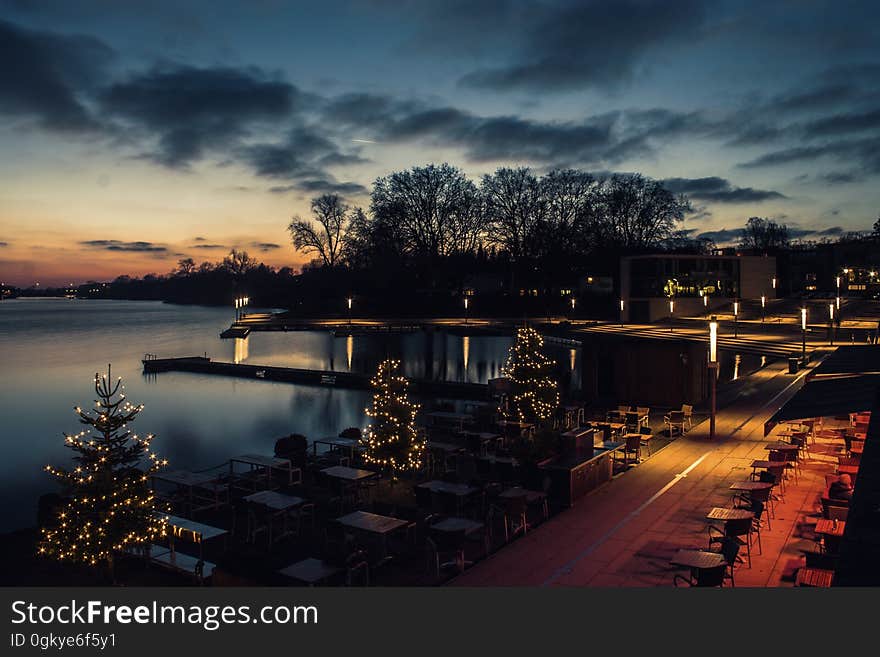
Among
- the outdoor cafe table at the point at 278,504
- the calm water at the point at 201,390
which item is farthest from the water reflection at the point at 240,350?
the outdoor cafe table at the point at 278,504

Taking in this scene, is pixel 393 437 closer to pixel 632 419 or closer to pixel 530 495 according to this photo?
pixel 530 495

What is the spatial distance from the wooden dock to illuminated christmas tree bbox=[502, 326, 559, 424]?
11.6m

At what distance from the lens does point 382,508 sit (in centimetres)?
1106

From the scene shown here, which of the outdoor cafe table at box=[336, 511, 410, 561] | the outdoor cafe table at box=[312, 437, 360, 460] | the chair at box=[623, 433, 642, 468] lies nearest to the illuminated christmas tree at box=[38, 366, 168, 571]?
the outdoor cafe table at box=[336, 511, 410, 561]

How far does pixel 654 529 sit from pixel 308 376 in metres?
32.9

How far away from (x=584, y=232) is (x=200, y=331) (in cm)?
5099

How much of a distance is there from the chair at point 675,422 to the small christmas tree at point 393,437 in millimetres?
6681

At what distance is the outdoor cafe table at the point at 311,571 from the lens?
783cm

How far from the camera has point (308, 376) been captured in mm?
40094

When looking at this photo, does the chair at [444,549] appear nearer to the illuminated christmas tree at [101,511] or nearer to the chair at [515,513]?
the chair at [515,513]

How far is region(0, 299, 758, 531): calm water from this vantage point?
2511 centimetres

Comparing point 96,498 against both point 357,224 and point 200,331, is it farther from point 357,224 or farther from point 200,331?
point 200,331

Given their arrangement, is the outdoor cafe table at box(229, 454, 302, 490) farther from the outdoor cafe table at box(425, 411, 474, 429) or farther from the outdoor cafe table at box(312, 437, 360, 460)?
the outdoor cafe table at box(425, 411, 474, 429)

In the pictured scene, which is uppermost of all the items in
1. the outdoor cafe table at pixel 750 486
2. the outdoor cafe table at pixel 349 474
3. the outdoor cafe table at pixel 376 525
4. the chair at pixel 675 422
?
the outdoor cafe table at pixel 750 486
